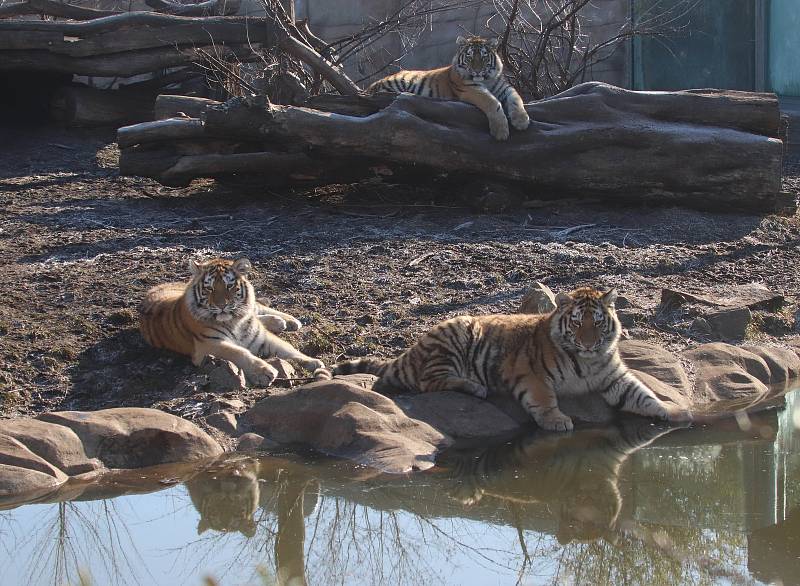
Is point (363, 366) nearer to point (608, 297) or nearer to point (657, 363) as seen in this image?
point (608, 297)

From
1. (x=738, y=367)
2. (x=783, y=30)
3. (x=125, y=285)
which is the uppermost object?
(x=783, y=30)

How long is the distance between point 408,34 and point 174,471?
11174mm

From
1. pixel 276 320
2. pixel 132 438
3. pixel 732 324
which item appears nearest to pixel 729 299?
pixel 732 324

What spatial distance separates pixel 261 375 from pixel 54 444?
4.69 ft

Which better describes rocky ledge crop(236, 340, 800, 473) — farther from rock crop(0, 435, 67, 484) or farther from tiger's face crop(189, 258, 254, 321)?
rock crop(0, 435, 67, 484)

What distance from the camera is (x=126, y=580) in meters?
4.19

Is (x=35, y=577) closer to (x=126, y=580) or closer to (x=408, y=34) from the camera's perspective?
(x=126, y=580)

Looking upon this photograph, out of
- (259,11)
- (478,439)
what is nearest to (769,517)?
(478,439)

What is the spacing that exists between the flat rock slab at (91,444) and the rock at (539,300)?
244cm

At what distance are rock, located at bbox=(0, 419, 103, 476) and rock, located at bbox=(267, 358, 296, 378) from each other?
4.65ft

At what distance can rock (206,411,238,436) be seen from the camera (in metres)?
5.72

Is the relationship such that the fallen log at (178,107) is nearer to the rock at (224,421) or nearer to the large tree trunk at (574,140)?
the large tree trunk at (574,140)

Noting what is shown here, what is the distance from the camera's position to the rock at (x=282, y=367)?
646cm

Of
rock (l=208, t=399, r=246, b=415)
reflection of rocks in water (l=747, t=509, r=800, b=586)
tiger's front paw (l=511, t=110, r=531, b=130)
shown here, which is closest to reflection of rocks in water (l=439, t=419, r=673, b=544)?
reflection of rocks in water (l=747, t=509, r=800, b=586)
